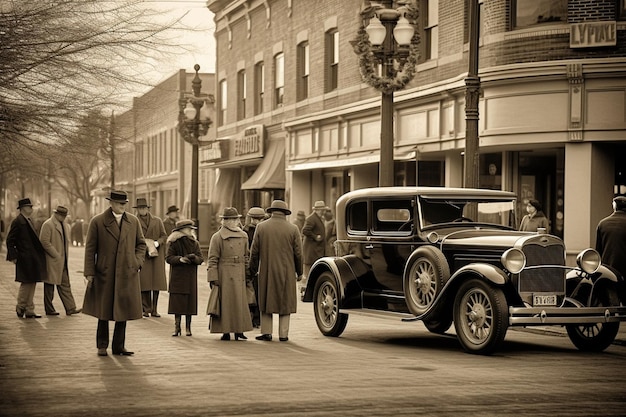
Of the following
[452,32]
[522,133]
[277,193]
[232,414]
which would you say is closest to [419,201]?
[232,414]

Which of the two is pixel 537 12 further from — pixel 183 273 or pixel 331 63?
pixel 331 63

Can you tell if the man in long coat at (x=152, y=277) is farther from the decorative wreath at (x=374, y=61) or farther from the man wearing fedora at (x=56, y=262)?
the decorative wreath at (x=374, y=61)

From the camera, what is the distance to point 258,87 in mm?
40281

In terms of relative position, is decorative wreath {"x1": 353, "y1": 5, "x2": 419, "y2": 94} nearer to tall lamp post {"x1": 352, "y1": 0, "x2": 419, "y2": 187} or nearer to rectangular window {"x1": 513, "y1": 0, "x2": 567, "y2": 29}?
tall lamp post {"x1": 352, "y1": 0, "x2": 419, "y2": 187}

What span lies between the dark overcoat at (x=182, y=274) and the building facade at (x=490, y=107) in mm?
6332

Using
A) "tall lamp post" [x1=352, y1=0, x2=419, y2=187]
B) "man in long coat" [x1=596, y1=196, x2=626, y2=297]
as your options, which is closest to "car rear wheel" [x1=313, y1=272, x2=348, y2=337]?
"man in long coat" [x1=596, y1=196, x2=626, y2=297]

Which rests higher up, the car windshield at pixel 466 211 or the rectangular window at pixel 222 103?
the rectangular window at pixel 222 103

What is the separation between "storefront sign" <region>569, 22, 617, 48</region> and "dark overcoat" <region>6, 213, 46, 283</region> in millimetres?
10623

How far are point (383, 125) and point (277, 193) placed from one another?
66.1 ft

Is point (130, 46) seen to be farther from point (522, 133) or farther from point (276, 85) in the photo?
point (276, 85)

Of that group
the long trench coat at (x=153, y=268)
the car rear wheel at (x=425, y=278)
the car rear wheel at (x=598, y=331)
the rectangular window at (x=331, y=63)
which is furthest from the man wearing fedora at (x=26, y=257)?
the rectangular window at (x=331, y=63)

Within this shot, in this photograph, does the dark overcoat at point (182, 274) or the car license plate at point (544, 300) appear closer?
the car license plate at point (544, 300)

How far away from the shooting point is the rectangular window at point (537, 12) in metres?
22.4

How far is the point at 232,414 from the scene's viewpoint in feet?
28.9
